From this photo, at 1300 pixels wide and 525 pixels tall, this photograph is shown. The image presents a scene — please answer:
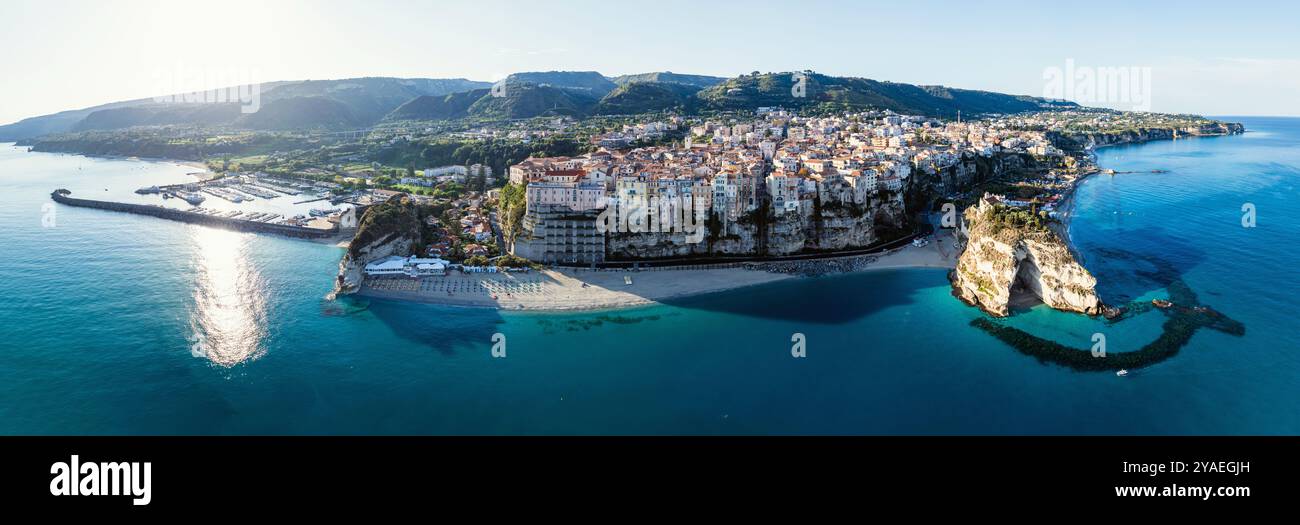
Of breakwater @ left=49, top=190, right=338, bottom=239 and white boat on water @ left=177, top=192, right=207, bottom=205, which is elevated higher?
white boat on water @ left=177, top=192, right=207, bottom=205

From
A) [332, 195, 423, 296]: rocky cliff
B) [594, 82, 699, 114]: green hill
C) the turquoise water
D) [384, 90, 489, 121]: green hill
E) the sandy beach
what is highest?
[384, 90, 489, 121]: green hill

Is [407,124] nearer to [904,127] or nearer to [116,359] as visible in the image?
[904,127]

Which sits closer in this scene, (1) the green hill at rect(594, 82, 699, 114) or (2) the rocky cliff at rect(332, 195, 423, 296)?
(2) the rocky cliff at rect(332, 195, 423, 296)

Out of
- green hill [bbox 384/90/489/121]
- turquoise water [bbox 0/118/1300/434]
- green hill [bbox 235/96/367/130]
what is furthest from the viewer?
green hill [bbox 384/90/489/121]

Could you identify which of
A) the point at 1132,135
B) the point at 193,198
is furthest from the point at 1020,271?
the point at 1132,135

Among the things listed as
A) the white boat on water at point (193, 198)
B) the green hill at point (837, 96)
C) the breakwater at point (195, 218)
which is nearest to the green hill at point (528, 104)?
the green hill at point (837, 96)

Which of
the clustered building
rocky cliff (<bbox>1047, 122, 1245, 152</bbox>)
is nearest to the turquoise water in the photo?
the clustered building

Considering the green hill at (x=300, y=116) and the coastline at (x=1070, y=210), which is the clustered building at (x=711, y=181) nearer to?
the coastline at (x=1070, y=210)

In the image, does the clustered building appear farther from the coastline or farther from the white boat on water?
the white boat on water
